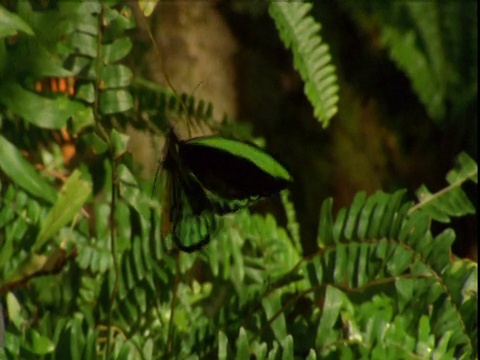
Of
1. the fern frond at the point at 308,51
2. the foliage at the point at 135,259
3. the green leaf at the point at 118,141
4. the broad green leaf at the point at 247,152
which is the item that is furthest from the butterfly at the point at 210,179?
the fern frond at the point at 308,51

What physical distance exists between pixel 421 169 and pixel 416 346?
4.29ft

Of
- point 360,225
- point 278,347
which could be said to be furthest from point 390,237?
point 278,347

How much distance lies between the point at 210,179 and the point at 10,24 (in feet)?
1.02

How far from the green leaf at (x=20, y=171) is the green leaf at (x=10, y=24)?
5.0 inches

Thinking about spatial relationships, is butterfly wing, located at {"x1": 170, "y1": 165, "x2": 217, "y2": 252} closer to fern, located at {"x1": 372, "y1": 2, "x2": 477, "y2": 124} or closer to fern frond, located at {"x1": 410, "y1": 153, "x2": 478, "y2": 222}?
fern frond, located at {"x1": 410, "y1": 153, "x2": 478, "y2": 222}

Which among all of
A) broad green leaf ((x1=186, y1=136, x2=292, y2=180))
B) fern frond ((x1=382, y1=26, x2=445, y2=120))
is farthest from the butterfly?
fern frond ((x1=382, y1=26, x2=445, y2=120))

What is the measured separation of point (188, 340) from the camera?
3.24 feet

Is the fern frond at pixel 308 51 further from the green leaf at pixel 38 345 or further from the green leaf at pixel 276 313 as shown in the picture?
the green leaf at pixel 38 345

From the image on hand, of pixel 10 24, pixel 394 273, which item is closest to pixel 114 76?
pixel 10 24

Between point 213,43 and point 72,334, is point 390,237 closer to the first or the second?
point 72,334

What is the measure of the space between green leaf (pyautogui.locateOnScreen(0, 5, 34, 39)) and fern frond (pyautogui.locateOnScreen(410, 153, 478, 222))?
0.59 m

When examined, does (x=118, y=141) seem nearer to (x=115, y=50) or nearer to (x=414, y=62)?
(x=115, y=50)

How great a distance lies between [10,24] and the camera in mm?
→ 842

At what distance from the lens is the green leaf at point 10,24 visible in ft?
2.73
